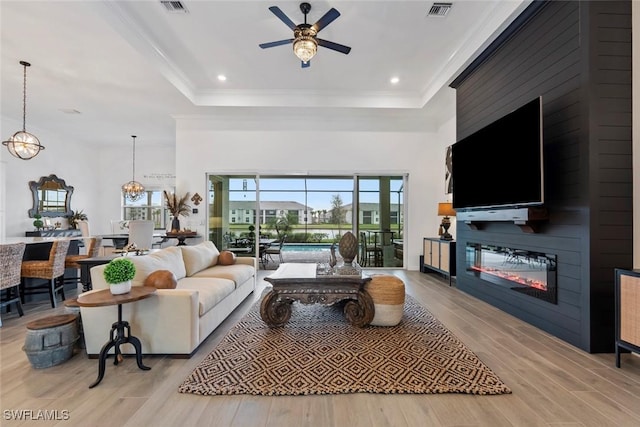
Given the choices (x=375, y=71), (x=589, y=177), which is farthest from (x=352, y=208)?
(x=589, y=177)

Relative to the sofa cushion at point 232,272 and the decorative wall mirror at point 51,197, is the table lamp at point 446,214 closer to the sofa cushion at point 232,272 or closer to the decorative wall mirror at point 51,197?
the sofa cushion at point 232,272

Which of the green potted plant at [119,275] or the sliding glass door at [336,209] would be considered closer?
the green potted plant at [119,275]

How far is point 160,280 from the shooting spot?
275cm

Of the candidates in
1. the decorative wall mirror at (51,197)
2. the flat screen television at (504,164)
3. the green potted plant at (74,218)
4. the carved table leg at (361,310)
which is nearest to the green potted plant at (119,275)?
→ the carved table leg at (361,310)

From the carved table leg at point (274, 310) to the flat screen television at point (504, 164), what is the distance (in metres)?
2.76

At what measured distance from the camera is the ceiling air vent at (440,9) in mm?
3498

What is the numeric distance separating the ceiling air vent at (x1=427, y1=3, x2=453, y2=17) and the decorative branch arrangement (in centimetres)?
577

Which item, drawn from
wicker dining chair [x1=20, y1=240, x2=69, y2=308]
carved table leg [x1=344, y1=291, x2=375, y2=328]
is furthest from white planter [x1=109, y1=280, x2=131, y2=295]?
wicker dining chair [x1=20, y1=240, x2=69, y2=308]

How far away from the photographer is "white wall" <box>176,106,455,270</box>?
22.3 ft

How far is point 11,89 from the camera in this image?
→ 5.29m

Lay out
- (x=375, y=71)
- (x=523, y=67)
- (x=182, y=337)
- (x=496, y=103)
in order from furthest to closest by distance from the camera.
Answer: (x=375, y=71) < (x=496, y=103) < (x=523, y=67) < (x=182, y=337)

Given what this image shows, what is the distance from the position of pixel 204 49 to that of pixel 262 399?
4601mm

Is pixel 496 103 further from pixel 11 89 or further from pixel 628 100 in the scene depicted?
pixel 11 89

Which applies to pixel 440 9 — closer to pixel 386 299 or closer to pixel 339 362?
Result: pixel 386 299
